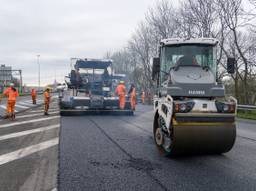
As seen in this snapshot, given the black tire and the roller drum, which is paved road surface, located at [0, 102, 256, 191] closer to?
the black tire

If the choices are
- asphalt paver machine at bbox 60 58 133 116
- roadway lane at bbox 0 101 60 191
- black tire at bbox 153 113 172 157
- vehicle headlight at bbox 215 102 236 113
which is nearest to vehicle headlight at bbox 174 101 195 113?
vehicle headlight at bbox 215 102 236 113

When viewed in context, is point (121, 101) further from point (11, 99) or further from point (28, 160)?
point (28, 160)

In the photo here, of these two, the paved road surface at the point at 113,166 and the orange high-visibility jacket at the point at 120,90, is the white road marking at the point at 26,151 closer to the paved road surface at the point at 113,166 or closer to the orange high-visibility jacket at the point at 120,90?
the paved road surface at the point at 113,166

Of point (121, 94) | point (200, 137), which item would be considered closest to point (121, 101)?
point (121, 94)

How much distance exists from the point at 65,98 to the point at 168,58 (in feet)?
30.7

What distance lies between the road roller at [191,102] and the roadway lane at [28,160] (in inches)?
91.9

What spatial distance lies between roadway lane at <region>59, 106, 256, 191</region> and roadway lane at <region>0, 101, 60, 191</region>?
0.21 metres

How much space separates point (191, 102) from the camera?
229 inches

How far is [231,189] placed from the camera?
4.23m

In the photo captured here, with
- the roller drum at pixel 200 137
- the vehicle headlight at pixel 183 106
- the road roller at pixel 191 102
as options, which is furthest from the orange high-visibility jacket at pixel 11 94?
the vehicle headlight at pixel 183 106

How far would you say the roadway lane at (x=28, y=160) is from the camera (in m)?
4.41

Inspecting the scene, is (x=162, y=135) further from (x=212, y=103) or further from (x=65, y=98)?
(x=65, y=98)

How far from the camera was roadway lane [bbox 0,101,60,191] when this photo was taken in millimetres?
4414

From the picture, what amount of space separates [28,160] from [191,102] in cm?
331
